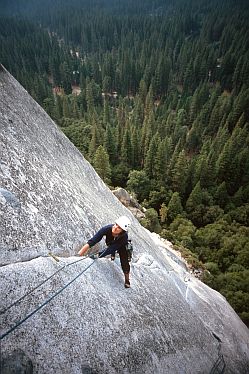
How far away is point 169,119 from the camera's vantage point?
263 ft

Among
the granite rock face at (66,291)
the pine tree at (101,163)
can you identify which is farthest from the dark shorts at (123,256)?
the pine tree at (101,163)

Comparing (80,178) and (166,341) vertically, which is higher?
(80,178)

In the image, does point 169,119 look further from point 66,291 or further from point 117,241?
point 66,291

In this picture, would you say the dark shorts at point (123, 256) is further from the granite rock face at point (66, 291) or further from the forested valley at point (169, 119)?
the forested valley at point (169, 119)

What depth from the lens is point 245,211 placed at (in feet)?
153

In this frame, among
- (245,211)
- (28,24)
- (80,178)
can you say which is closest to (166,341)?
(80,178)

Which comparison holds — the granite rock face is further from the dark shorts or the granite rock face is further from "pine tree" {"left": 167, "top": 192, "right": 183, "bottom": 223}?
"pine tree" {"left": 167, "top": 192, "right": 183, "bottom": 223}

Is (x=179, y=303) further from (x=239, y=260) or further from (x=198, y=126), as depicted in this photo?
(x=198, y=126)

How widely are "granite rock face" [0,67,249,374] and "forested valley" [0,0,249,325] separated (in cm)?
1780

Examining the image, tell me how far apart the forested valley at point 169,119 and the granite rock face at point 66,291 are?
17802 millimetres

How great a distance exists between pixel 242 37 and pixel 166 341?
17592 cm

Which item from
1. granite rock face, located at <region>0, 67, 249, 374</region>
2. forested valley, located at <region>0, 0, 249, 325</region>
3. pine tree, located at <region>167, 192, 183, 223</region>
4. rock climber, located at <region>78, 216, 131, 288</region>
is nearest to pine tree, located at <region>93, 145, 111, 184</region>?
forested valley, located at <region>0, 0, 249, 325</region>

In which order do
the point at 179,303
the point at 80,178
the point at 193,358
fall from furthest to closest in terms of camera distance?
the point at 80,178 → the point at 179,303 → the point at 193,358

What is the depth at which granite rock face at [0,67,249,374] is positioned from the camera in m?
5.08
